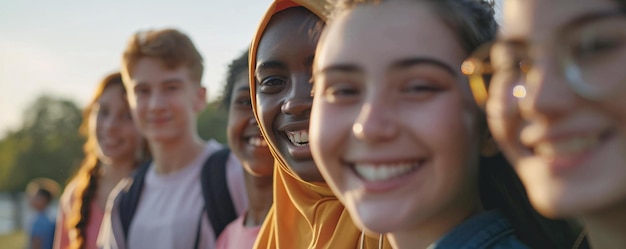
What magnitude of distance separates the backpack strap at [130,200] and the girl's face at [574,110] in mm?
2802

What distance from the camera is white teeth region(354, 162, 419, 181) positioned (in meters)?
1.42

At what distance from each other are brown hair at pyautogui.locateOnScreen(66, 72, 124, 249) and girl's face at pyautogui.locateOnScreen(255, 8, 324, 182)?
98.7 inches

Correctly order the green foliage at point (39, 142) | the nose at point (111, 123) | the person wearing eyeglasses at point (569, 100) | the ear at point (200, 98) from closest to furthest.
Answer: the person wearing eyeglasses at point (569, 100)
the ear at point (200, 98)
the nose at point (111, 123)
the green foliage at point (39, 142)

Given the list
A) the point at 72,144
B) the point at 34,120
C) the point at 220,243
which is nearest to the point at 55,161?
the point at 72,144

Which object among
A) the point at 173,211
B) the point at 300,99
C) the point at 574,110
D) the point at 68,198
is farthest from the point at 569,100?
the point at 68,198

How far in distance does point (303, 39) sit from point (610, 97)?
119 cm

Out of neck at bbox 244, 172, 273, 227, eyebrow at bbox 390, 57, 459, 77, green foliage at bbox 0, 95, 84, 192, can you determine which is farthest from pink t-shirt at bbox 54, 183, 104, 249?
green foliage at bbox 0, 95, 84, 192

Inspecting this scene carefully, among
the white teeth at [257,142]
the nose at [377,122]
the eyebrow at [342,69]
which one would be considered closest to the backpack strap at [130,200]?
the white teeth at [257,142]

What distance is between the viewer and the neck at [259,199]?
9.57ft

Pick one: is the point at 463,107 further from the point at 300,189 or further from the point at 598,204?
the point at 300,189

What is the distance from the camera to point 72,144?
3853 cm

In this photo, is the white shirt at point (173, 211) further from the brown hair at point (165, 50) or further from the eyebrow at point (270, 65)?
the eyebrow at point (270, 65)

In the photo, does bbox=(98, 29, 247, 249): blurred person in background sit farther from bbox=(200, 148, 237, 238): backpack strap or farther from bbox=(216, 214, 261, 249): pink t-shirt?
bbox=(216, 214, 261, 249): pink t-shirt

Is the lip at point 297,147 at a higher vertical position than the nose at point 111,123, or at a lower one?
higher
